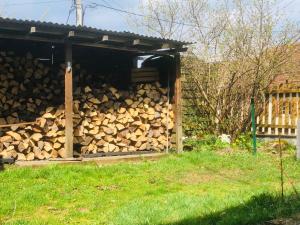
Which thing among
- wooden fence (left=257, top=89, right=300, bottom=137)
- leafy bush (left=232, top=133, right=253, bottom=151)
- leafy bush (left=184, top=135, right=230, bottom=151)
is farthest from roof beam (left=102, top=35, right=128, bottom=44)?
wooden fence (left=257, top=89, right=300, bottom=137)

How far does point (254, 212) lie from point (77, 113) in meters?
6.01

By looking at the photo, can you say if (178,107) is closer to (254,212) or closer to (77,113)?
(77,113)

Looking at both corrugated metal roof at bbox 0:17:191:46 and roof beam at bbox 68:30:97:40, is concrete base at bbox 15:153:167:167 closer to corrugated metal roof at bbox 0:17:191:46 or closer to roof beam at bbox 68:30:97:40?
roof beam at bbox 68:30:97:40

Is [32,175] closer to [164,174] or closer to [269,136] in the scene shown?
[164,174]

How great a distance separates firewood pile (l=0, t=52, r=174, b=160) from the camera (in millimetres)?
9734

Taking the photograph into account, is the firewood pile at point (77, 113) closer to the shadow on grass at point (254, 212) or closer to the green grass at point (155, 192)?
the green grass at point (155, 192)

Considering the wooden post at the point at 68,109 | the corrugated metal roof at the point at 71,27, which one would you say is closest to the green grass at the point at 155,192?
the wooden post at the point at 68,109

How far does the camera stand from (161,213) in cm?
555

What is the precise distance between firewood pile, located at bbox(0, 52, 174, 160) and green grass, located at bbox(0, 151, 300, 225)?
1.07m

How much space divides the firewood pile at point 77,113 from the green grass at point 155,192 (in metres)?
1.07

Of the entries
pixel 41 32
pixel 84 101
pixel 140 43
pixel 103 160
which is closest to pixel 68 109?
pixel 84 101

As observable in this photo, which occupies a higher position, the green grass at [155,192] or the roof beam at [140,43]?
the roof beam at [140,43]

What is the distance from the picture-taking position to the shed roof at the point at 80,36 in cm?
870

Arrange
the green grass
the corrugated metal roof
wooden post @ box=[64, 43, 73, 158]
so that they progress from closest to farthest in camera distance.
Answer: the green grass < the corrugated metal roof < wooden post @ box=[64, 43, 73, 158]
